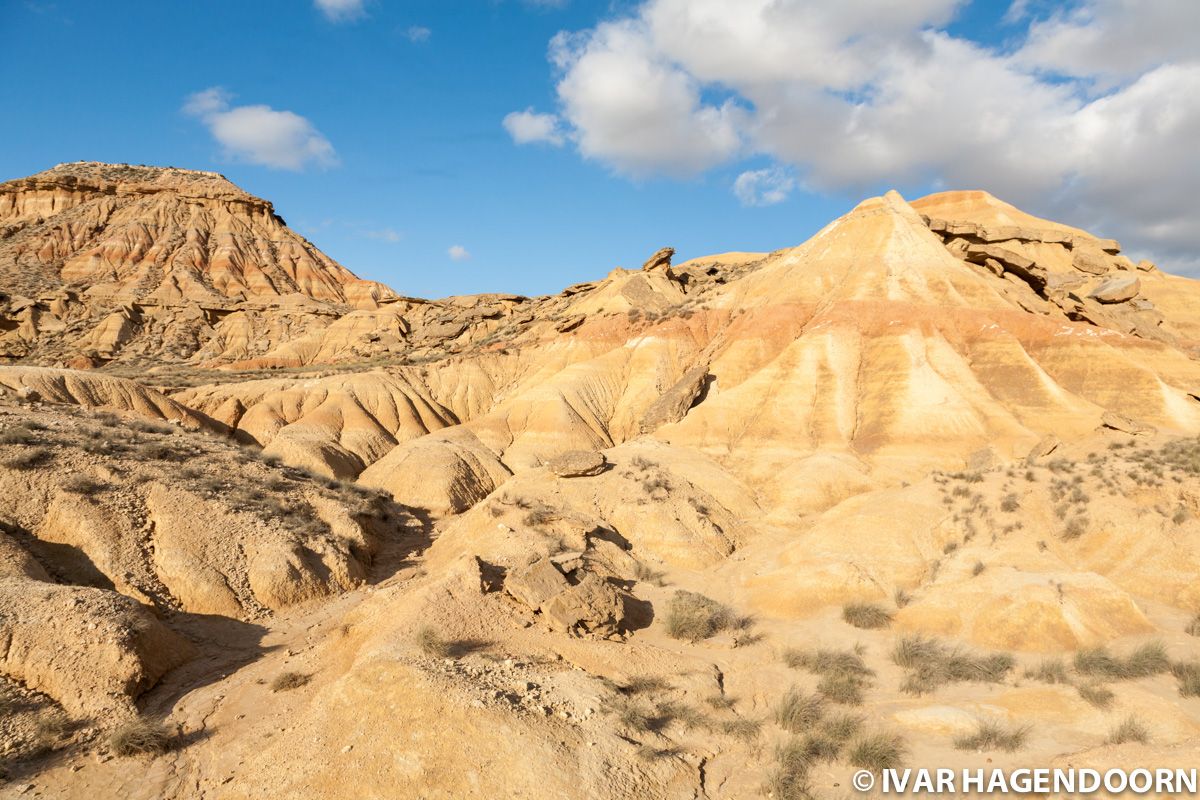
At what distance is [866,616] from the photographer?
630 inches

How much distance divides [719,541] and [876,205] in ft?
95.3

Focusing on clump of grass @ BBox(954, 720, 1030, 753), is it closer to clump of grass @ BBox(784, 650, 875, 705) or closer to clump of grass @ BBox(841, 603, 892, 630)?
clump of grass @ BBox(784, 650, 875, 705)

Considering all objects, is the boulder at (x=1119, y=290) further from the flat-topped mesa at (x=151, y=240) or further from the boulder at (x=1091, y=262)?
the flat-topped mesa at (x=151, y=240)

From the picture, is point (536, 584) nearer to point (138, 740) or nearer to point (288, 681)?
point (288, 681)

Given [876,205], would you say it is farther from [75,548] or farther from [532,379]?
[75,548]

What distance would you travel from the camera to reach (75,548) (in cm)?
1470

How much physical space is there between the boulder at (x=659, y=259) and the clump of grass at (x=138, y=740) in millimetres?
43311

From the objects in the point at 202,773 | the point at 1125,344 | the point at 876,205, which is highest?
the point at 876,205

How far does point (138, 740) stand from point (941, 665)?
580 inches

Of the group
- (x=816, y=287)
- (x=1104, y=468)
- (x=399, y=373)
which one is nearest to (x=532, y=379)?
(x=399, y=373)

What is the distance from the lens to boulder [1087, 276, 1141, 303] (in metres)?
37.9

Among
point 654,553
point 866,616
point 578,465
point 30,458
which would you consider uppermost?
point 578,465

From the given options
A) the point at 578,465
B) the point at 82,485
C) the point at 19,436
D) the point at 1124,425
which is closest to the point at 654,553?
the point at 578,465

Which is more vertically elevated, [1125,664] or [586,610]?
[586,610]
